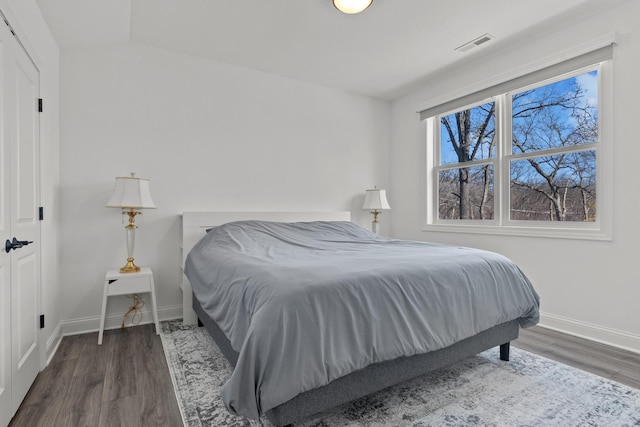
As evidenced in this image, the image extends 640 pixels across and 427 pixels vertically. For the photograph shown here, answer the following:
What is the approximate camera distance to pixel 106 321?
2.95 metres

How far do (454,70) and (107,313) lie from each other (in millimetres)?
4148

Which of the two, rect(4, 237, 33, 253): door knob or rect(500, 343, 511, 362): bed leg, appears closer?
rect(4, 237, 33, 253): door knob

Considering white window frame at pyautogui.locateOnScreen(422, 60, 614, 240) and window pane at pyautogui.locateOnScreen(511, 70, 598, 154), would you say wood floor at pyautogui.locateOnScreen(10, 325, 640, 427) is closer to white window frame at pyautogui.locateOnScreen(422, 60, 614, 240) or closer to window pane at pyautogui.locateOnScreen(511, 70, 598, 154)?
white window frame at pyautogui.locateOnScreen(422, 60, 614, 240)

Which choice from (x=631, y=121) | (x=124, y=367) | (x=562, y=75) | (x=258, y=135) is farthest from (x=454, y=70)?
(x=124, y=367)

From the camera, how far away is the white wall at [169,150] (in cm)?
290

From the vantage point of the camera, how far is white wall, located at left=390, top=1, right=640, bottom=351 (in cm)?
251

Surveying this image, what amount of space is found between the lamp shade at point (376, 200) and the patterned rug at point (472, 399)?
86.8 inches

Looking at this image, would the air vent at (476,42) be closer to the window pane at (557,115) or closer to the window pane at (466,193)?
the window pane at (557,115)

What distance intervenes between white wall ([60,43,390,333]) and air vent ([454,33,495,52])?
155cm

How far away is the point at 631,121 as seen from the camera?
2520 millimetres

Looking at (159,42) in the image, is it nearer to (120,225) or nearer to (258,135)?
(258,135)

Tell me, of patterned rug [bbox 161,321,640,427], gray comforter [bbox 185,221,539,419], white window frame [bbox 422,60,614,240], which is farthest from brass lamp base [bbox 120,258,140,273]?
white window frame [bbox 422,60,614,240]

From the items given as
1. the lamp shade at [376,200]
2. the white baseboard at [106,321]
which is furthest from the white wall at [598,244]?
the white baseboard at [106,321]

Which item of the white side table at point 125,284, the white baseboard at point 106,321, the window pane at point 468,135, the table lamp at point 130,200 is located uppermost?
the window pane at point 468,135
